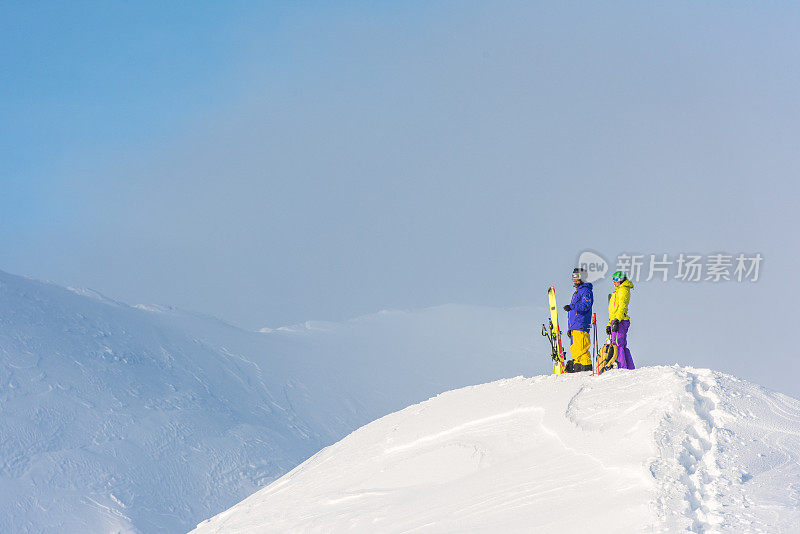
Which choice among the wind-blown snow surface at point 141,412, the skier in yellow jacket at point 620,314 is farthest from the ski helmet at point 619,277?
the wind-blown snow surface at point 141,412

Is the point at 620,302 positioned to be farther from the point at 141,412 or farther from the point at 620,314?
the point at 141,412

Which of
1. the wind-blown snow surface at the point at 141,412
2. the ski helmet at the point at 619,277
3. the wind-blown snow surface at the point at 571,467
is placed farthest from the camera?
the wind-blown snow surface at the point at 141,412

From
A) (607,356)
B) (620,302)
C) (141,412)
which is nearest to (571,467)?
(607,356)

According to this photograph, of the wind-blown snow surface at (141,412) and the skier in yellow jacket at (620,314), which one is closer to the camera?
the skier in yellow jacket at (620,314)

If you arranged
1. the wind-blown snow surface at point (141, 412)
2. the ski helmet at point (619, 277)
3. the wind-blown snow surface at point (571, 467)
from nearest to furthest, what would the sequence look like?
the wind-blown snow surface at point (571, 467) < the ski helmet at point (619, 277) < the wind-blown snow surface at point (141, 412)

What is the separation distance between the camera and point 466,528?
20.9 feet

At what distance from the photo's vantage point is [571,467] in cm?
684

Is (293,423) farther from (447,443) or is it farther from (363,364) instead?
(447,443)

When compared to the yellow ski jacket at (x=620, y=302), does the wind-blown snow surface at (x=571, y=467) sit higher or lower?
lower

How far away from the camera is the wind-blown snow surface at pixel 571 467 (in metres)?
5.54

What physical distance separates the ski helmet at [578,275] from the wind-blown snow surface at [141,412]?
39.8 feet

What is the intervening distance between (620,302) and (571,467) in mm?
5118

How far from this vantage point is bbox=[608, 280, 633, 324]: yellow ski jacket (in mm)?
11398

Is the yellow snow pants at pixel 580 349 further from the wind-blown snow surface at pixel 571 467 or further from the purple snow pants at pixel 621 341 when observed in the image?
the wind-blown snow surface at pixel 571 467
